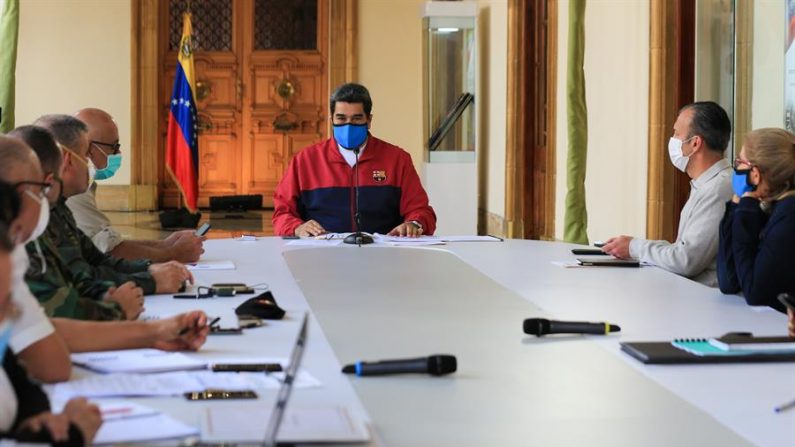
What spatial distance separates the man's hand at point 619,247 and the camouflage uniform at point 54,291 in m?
2.31

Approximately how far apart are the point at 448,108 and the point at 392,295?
983cm

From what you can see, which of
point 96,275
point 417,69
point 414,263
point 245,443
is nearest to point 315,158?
point 414,263

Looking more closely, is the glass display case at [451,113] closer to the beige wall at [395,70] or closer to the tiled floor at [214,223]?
the tiled floor at [214,223]

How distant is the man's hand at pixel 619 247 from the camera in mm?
4945

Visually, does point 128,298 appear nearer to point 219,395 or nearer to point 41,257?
point 41,257

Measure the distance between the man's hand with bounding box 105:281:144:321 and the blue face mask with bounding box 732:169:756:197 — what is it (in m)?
2.07

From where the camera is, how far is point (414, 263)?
16.6ft

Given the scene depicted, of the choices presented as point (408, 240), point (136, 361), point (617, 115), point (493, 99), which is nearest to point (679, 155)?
point (408, 240)

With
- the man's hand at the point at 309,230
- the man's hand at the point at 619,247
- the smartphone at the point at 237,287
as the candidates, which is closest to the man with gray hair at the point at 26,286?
the smartphone at the point at 237,287

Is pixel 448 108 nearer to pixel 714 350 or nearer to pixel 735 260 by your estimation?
pixel 735 260

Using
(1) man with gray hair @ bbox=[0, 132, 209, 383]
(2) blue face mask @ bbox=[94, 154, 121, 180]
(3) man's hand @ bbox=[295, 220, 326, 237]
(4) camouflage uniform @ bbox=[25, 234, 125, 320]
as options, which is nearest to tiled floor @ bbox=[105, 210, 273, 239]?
(3) man's hand @ bbox=[295, 220, 326, 237]

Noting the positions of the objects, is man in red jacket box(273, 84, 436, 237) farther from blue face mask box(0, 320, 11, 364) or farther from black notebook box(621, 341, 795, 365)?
blue face mask box(0, 320, 11, 364)

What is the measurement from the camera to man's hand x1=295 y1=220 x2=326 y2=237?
6116 millimetres

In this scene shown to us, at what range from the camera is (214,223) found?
1470 cm
